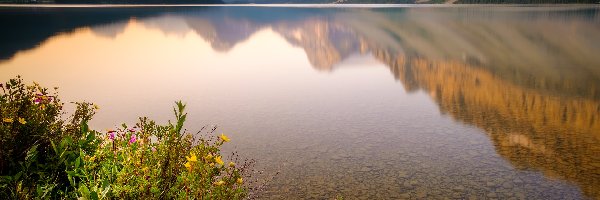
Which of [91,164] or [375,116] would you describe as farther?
[375,116]

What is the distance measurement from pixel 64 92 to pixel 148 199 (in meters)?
21.4

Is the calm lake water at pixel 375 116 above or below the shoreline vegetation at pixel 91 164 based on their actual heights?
below

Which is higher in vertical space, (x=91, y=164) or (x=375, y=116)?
(x=91, y=164)

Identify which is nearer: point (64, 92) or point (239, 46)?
point (64, 92)

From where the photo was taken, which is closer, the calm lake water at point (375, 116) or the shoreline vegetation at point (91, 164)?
the shoreline vegetation at point (91, 164)

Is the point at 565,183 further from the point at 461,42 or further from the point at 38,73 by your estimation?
the point at 461,42

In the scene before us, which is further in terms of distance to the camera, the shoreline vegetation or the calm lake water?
the calm lake water

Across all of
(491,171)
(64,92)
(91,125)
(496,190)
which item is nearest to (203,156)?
(496,190)

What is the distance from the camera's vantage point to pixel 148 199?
596 cm

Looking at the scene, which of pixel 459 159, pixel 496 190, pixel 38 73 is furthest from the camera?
pixel 38 73

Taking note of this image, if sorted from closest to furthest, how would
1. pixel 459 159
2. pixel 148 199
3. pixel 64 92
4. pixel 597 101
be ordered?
pixel 148 199 → pixel 459 159 → pixel 597 101 → pixel 64 92

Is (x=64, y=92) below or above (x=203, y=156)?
below

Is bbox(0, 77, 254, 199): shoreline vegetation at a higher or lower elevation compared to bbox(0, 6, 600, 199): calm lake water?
higher

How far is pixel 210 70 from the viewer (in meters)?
35.5
